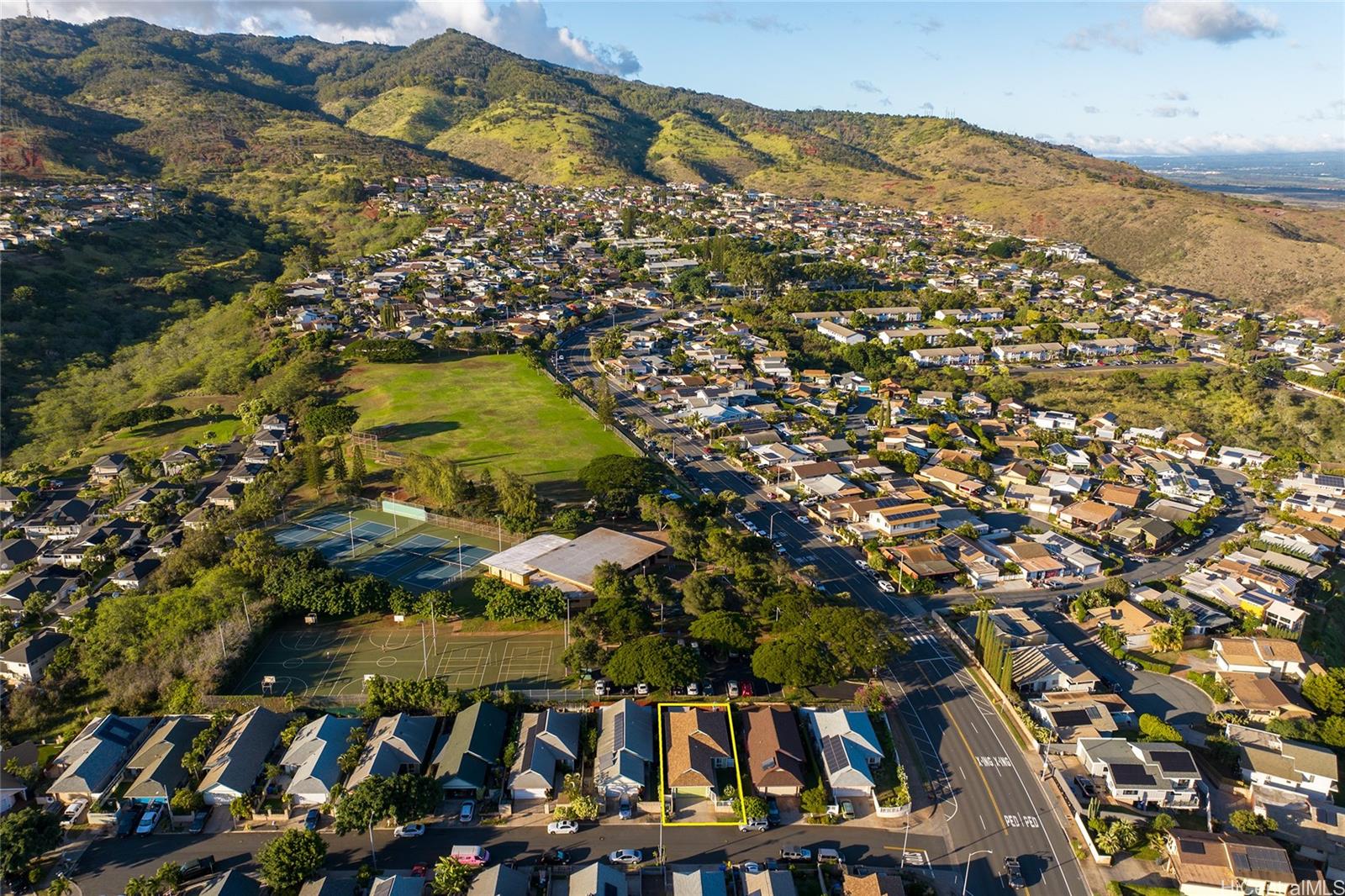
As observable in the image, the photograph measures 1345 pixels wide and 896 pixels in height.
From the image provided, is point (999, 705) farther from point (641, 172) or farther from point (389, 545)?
point (641, 172)

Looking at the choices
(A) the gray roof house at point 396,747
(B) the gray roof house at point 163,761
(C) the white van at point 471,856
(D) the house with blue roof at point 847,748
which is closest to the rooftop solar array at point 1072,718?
(D) the house with blue roof at point 847,748

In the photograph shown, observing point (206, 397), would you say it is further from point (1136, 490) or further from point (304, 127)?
point (304, 127)

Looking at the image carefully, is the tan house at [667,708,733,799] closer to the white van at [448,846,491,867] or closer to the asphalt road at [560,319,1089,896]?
the white van at [448,846,491,867]

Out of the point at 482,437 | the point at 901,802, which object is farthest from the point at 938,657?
the point at 482,437

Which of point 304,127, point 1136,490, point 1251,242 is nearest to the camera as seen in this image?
point 1136,490

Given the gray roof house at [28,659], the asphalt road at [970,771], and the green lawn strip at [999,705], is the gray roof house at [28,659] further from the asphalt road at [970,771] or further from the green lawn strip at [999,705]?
the green lawn strip at [999,705]

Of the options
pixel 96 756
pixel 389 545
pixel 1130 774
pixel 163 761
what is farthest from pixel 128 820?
pixel 1130 774
